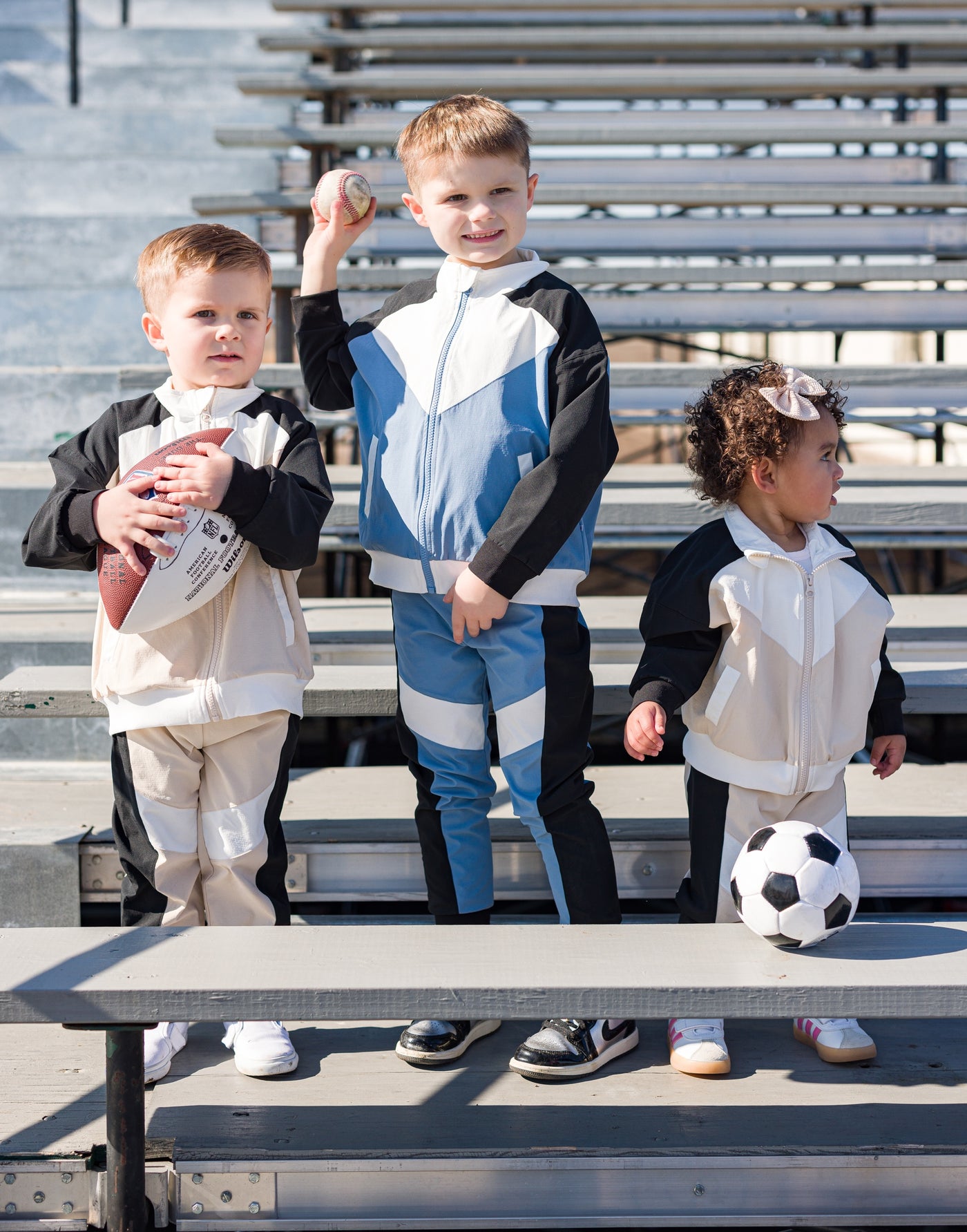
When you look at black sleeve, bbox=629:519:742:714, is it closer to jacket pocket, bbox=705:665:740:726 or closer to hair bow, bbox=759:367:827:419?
jacket pocket, bbox=705:665:740:726

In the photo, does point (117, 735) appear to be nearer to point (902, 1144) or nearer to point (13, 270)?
point (902, 1144)

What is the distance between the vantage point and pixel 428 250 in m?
3.48

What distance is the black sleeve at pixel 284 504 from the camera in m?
1.43

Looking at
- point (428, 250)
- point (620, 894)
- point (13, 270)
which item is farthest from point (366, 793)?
point (13, 270)

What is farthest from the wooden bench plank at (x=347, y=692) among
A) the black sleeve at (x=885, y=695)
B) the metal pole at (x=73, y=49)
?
the metal pole at (x=73, y=49)

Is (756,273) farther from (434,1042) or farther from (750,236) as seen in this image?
(434,1042)

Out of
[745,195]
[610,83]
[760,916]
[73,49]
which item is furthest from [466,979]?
[73,49]

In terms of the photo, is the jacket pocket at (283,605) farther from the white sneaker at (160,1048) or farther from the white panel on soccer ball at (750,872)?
the white panel on soccer ball at (750,872)

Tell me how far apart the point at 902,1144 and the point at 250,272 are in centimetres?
136

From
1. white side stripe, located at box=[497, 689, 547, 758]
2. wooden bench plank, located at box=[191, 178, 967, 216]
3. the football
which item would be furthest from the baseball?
wooden bench plank, located at box=[191, 178, 967, 216]

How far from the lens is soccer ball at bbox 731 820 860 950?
1298mm

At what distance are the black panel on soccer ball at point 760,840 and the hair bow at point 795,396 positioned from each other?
1.80 feet

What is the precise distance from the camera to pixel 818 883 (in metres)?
1.32

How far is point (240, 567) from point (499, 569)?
35 cm
